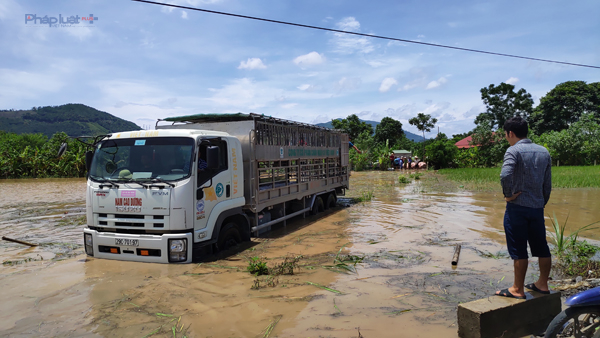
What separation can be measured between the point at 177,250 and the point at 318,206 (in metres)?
7.02

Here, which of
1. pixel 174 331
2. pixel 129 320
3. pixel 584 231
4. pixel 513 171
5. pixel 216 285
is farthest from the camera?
pixel 584 231

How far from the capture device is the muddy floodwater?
13.5 feet

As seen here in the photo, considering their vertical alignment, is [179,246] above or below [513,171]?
below

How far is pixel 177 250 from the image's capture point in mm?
5938

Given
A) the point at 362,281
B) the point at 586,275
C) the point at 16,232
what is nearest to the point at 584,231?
the point at 586,275

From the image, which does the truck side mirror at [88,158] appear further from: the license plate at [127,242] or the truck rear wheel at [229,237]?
the truck rear wheel at [229,237]

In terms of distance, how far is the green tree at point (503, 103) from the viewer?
51.3 m

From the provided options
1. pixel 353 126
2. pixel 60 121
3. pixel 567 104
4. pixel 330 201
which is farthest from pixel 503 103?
pixel 60 121

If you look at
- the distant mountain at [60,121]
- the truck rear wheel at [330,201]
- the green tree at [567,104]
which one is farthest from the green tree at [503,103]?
the distant mountain at [60,121]

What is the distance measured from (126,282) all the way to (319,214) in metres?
7.51

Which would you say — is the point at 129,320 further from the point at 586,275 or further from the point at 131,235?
the point at 586,275

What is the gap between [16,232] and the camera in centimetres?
974

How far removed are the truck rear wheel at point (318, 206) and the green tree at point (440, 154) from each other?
31.6 m

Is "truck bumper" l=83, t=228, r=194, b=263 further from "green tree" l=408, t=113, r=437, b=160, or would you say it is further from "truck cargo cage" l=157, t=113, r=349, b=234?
"green tree" l=408, t=113, r=437, b=160
